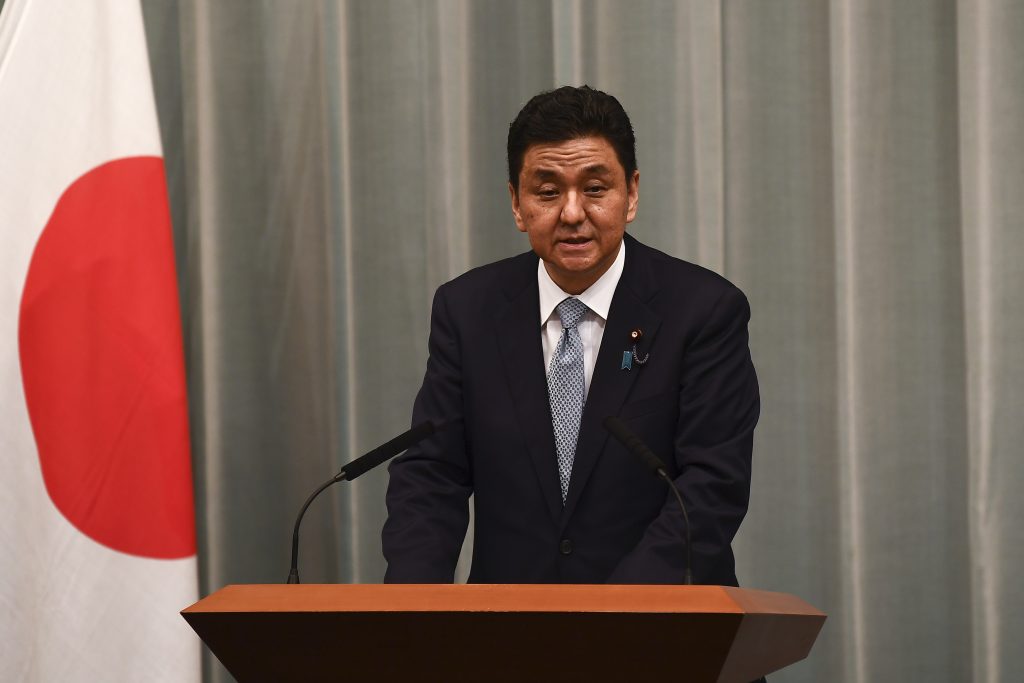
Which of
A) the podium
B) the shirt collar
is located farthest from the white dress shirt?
the podium

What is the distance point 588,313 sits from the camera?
Answer: 2059 millimetres

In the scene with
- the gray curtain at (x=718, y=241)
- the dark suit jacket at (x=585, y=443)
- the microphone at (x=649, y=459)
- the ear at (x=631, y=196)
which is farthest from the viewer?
the gray curtain at (x=718, y=241)

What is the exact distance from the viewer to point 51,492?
233 cm

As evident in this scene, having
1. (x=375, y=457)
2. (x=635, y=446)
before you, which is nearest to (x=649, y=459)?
(x=635, y=446)

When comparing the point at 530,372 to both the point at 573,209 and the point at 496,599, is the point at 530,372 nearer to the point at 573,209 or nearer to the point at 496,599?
the point at 573,209

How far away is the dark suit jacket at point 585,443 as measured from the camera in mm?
1882

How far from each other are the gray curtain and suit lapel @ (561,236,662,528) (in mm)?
928

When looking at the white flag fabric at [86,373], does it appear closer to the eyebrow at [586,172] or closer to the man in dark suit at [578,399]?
the man in dark suit at [578,399]

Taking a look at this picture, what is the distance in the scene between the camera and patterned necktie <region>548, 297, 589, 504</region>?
1.97 meters

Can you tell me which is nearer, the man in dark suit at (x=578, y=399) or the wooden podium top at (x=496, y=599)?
the wooden podium top at (x=496, y=599)

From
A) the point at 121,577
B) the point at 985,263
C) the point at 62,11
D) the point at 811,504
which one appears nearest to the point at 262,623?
the point at 121,577

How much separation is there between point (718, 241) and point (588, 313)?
944mm

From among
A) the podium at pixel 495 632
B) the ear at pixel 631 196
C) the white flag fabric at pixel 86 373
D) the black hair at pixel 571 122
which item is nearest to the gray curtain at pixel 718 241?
the white flag fabric at pixel 86 373

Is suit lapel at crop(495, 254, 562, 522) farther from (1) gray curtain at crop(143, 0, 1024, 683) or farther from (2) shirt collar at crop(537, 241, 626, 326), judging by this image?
(1) gray curtain at crop(143, 0, 1024, 683)
